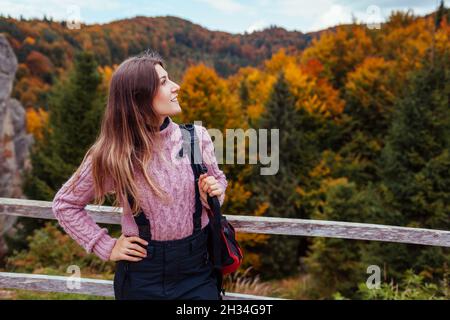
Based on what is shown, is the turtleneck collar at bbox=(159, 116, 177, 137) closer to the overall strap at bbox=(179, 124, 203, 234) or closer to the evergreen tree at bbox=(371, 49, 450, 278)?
the overall strap at bbox=(179, 124, 203, 234)

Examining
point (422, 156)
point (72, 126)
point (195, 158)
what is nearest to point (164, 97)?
point (195, 158)

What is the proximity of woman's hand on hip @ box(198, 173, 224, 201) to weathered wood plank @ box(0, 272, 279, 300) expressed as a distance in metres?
1.26

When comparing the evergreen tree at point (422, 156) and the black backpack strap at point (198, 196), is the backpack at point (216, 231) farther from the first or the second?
the evergreen tree at point (422, 156)

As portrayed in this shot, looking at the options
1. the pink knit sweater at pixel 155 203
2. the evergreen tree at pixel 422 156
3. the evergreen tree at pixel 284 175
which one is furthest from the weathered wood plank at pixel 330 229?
the evergreen tree at pixel 284 175

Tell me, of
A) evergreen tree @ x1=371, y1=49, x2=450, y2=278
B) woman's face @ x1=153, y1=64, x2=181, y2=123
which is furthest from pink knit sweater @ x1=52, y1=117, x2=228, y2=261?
evergreen tree @ x1=371, y1=49, x2=450, y2=278

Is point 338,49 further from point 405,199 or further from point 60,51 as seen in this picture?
point 60,51

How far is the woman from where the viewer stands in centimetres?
182

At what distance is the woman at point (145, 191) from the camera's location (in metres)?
1.82

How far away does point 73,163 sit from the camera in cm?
1653

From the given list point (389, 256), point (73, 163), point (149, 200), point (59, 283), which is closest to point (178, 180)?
point (149, 200)

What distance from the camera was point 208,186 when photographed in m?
1.91

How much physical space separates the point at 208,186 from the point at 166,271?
1.36 ft

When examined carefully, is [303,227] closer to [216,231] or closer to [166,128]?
[216,231]

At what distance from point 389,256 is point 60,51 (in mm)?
31674
